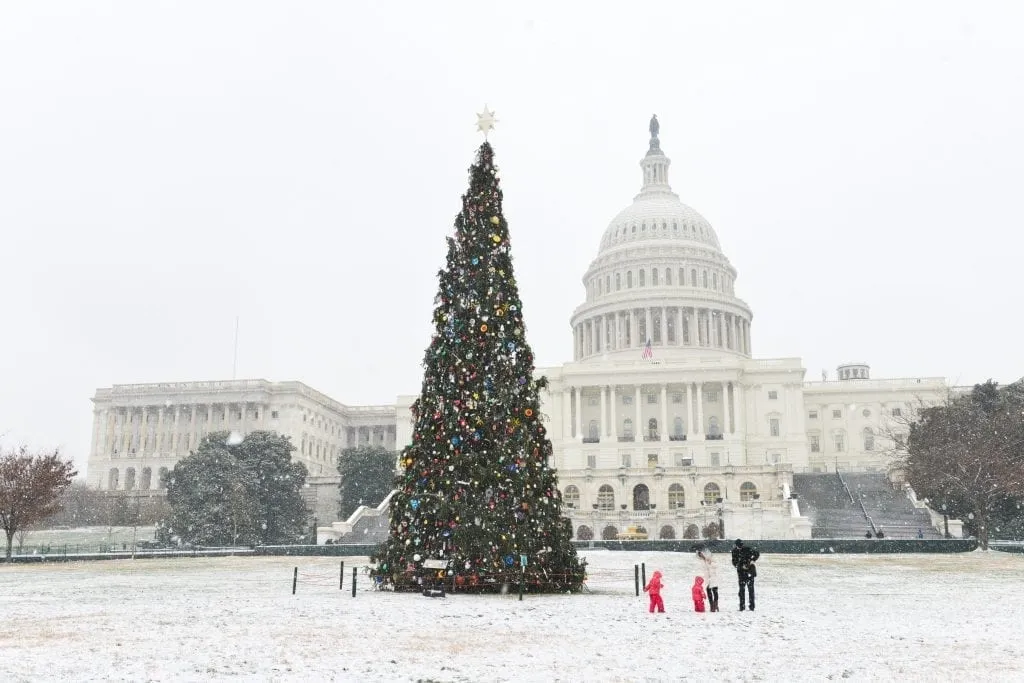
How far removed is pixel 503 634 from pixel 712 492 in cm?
7453

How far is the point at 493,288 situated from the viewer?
2405cm

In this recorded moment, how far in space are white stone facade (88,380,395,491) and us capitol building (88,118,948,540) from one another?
18 cm

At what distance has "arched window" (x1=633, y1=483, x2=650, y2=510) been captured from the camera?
88.9 metres

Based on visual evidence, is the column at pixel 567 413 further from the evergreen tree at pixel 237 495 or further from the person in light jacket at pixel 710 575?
the person in light jacket at pixel 710 575

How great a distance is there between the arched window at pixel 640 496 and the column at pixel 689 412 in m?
15.5

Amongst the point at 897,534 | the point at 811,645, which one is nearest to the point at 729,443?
the point at 897,534

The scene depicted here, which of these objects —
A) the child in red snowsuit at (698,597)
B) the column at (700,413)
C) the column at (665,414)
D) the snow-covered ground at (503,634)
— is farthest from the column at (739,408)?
the child in red snowsuit at (698,597)

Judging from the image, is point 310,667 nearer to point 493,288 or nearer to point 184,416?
point 493,288

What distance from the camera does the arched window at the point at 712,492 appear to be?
87.2 metres

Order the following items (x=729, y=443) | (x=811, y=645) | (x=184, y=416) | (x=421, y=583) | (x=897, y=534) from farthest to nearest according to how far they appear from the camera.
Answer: (x=184, y=416), (x=729, y=443), (x=897, y=534), (x=421, y=583), (x=811, y=645)

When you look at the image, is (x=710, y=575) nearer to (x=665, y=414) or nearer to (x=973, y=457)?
(x=973, y=457)

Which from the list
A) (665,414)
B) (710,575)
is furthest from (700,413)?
(710,575)

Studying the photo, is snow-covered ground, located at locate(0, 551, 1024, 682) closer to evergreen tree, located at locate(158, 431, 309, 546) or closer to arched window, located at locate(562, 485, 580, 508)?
evergreen tree, located at locate(158, 431, 309, 546)

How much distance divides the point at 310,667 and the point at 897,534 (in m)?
57.8
